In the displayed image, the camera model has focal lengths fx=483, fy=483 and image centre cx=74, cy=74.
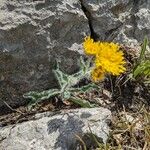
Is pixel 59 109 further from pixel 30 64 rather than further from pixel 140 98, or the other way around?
pixel 140 98

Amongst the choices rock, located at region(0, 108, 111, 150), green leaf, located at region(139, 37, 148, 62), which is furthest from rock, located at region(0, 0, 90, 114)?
green leaf, located at region(139, 37, 148, 62)

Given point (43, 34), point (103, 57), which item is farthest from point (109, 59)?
point (43, 34)

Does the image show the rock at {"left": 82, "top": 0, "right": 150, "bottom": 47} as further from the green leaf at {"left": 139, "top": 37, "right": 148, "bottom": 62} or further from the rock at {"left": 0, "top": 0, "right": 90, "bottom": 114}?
the green leaf at {"left": 139, "top": 37, "right": 148, "bottom": 62}

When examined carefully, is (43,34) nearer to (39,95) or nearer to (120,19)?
(39,95)

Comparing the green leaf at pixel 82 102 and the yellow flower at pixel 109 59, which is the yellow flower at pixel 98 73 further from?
the green leaf at pixel 82 102

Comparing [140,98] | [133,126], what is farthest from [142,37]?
[133,126]
